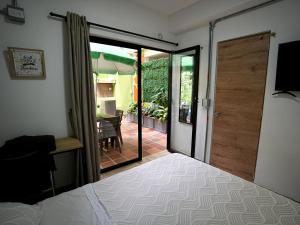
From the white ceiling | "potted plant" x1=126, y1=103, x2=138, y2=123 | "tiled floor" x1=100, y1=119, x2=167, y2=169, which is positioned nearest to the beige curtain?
"tiled floor" x1=100, y1=119, x2=167, y2=169

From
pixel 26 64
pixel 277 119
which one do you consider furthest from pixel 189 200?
pixel 26 64

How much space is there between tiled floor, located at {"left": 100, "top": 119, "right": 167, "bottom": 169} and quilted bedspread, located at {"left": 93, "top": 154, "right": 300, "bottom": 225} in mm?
1622

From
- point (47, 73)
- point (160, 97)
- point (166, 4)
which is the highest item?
point (166, 4)

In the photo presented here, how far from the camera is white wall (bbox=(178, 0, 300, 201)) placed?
1.88m

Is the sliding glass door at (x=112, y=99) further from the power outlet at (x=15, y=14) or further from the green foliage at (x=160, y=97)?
the green foliage at (x=160, y=97)

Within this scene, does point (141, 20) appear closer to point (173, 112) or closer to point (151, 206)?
point (173, 112)

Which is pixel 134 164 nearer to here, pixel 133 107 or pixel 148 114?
pixel 148 114

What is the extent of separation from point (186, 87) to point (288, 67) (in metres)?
1.64

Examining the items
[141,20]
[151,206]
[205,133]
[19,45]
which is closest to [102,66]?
[141,20]

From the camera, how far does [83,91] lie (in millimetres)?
2131

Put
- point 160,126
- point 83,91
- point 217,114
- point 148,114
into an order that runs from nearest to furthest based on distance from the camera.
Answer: point 83,91 → point 217,114 → point 160,126 → point 148,114

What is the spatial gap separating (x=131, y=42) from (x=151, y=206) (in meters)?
2.44

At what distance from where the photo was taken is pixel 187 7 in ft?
9.09

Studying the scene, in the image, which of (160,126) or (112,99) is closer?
(112,99)
